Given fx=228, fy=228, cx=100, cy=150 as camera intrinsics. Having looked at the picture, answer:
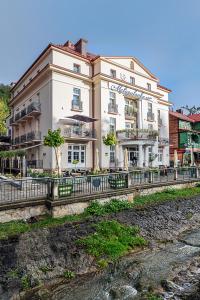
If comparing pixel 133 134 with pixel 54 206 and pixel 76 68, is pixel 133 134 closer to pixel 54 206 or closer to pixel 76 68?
pixel 76 68

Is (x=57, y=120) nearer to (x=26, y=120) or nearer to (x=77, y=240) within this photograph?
(x=26, y=120)

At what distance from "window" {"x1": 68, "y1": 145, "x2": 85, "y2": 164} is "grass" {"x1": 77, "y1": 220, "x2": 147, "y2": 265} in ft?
42.6

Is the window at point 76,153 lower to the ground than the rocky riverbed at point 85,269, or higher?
higher

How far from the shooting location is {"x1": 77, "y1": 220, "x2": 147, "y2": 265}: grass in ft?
26.2

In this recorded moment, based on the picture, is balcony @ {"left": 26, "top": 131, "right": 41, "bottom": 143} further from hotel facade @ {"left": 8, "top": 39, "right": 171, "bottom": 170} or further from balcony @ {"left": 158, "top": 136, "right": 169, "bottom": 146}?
balcony @ {"left": 158, "top": 136, "right": 169, "bottom": 146}

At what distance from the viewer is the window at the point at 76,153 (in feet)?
72.8

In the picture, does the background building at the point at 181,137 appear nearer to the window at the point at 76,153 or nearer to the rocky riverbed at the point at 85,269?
the window at the point at 76,153

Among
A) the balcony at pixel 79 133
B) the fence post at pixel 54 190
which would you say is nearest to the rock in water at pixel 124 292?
the fence post at pixel 54 190

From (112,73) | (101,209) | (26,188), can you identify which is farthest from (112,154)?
(26,188)

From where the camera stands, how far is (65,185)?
10.5 metres

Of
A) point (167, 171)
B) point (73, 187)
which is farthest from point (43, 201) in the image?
point (167, 171)

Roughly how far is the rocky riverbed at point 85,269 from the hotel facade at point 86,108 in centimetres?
1318

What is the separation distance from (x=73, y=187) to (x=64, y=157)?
35.1ft

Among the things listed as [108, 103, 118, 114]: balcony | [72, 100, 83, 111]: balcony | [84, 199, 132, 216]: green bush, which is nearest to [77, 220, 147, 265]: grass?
[84, 199, 132, 216]: green bush
